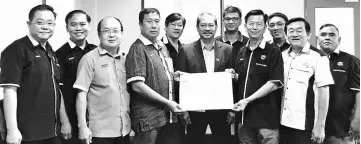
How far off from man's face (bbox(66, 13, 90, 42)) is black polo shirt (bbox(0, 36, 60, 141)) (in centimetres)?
53

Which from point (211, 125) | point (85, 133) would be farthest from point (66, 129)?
point (211, 125)

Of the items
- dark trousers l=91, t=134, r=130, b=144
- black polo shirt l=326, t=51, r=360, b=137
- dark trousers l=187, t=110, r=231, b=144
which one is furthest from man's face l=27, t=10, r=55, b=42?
black polo shirt l=326, t=51, r=360, b=137

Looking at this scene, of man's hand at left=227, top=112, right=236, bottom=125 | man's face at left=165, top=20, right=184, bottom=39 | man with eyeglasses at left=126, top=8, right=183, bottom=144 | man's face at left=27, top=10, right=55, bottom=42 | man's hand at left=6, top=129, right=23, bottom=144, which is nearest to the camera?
man's hand at left=6, top=129, right=23, bottom=144

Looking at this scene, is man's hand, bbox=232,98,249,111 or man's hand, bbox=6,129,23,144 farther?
man's hand, bbox=232,98,249,111

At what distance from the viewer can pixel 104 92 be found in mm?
2637

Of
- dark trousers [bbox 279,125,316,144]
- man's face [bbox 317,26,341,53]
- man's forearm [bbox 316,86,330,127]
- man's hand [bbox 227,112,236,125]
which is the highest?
man's face [bbox 317,26,341,53]

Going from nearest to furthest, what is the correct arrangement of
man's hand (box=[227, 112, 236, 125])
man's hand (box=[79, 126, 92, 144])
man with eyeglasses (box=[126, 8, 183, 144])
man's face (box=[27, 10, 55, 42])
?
man's face (box=[27, 10, 55, 42]) → man's hand (box=[79, 126, 92, 144]) → man with eyeglasses (box=[126, 8, 183, 144]) → man's hand (box=[227, 112, 236, 125])

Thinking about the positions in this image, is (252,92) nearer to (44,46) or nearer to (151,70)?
(151,70)

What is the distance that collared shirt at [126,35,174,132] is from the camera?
2.66m

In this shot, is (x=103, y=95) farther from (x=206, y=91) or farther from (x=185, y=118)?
(x=206, y=91)

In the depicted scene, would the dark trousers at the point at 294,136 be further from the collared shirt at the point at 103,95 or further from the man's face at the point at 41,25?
the man's face at the point at 41,25

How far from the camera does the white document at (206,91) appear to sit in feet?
9.19

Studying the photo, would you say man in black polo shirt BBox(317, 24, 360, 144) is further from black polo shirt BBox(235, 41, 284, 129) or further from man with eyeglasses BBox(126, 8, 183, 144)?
man with eyeglasses BBox(126, 8, 183, 144)

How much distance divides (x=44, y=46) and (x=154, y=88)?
84 cm
